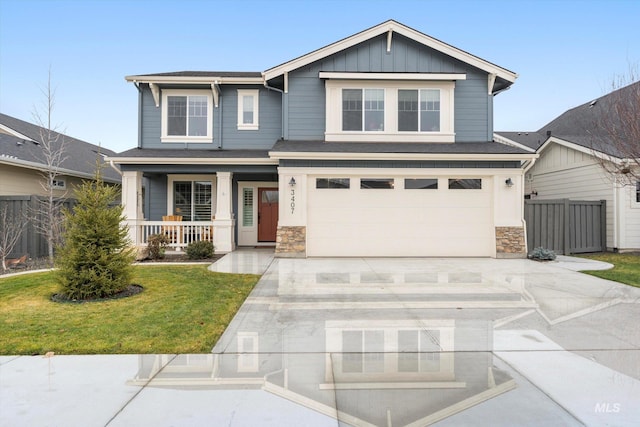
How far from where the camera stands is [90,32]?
55.3 ft

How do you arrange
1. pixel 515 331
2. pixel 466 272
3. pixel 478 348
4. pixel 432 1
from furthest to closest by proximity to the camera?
1. pixel 432 1
2. pixel 466 272
3. pixel 515 331
4. pixel 478 348

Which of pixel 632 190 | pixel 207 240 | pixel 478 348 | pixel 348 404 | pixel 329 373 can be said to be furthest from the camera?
pixel 632 190

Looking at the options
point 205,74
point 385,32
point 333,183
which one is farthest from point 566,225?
point 205,74

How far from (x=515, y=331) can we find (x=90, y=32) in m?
20.8

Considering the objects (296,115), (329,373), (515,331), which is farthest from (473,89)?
(329,373)

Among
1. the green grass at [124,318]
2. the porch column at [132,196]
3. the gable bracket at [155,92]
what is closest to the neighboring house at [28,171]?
the porch column at [132,196]

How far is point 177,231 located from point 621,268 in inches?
513

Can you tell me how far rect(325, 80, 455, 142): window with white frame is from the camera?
11.8 metres

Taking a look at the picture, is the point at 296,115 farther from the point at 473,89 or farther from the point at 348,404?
the point at 348,404

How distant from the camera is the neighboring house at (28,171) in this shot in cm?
1066

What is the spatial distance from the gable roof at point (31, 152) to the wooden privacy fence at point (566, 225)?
46.9 ft

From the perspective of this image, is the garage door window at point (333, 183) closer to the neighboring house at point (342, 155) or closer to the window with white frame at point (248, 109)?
the neighboring house at point (342, 155)

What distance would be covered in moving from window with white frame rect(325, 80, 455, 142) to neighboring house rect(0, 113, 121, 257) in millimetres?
7284

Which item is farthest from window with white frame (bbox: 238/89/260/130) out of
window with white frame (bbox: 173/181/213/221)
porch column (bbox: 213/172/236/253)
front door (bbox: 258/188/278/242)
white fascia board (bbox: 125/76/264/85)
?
window with white frame (bbox: 173/181/213/221)
